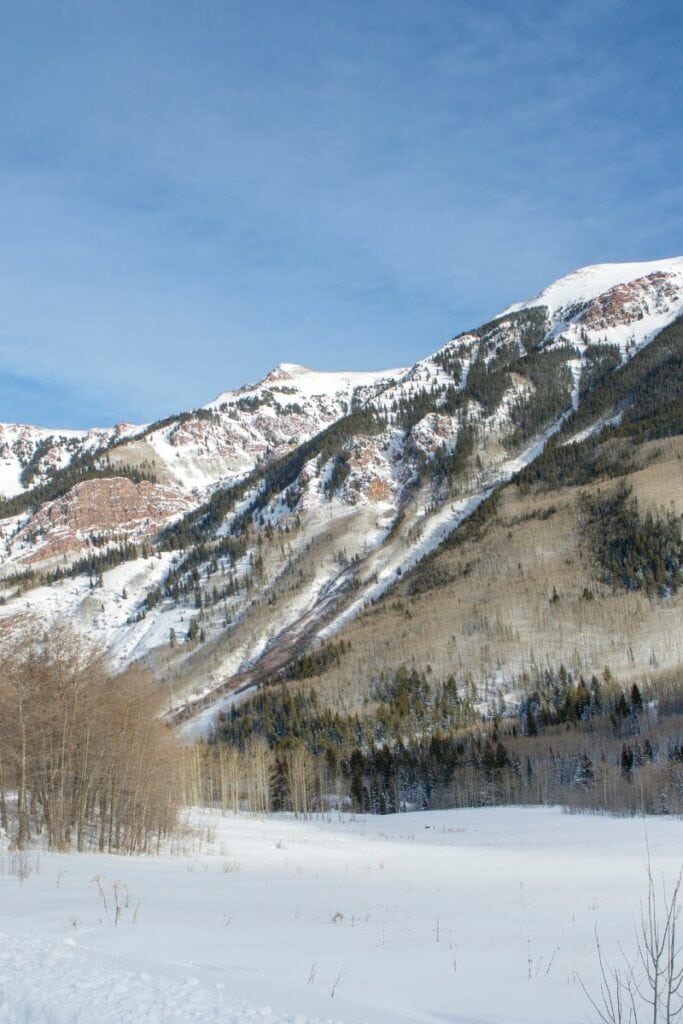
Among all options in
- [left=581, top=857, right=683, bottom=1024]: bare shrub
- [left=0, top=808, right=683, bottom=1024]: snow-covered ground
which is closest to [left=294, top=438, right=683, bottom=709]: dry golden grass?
[left=0, top=808, right=683, bottom=1024]: snow-covered ground

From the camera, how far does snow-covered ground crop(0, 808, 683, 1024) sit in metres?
8.80

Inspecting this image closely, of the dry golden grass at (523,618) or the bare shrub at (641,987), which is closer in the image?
the bare shrub at (641,987)

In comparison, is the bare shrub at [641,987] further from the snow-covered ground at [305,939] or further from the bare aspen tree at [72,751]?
the bare aspen tree at [72,751]

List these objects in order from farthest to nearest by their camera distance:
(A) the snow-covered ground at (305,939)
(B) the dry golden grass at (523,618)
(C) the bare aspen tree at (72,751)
A: (B) the dry golden grass at (523,618) → (C) the bare aspen tree at (72,751) → (A) the snow-covered ground at (305,939)

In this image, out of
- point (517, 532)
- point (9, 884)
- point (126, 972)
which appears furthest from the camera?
point (517, 532)

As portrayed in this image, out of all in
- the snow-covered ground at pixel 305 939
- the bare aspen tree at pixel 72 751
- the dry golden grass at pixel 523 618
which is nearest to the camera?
the snow-covered ground at pixel 305 939

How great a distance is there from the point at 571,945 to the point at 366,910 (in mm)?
6336

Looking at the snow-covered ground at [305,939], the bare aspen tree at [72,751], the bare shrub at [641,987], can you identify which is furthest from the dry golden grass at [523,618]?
the bare shrub at [641,987]

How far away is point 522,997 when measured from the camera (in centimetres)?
1034

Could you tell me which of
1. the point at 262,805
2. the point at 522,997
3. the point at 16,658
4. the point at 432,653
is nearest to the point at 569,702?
the point at 432,653

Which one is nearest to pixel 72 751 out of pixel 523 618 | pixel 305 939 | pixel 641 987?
pixel 305 939

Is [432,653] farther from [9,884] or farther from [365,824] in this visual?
[9,884]

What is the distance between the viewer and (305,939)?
1406 cm

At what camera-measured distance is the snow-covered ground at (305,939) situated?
8.80m
